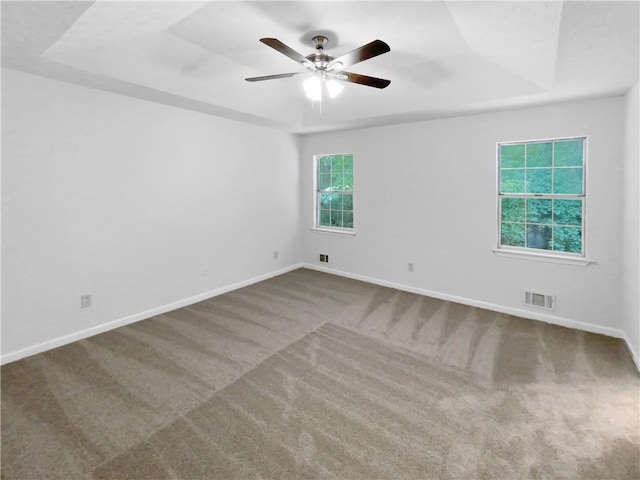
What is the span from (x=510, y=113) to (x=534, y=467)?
3.57m

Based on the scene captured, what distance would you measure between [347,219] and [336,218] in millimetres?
242

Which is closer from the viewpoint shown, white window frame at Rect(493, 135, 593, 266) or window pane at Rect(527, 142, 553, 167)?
white window frame at Rect(493, 135, 593, 266)

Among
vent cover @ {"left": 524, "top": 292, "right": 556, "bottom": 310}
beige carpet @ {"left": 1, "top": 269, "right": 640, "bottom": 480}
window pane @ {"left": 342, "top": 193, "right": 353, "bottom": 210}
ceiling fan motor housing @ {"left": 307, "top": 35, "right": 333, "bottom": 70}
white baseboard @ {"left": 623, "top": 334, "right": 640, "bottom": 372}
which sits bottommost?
beige carpet @ {"left": 1, "top": 269, "right": 640, "bottom": 480}

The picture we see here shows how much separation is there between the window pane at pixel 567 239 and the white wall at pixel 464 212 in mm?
167

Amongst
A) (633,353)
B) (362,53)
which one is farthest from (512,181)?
(362,53)

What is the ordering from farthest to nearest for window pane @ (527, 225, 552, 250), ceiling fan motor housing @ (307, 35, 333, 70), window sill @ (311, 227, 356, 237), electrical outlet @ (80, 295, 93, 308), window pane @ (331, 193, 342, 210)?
window pane @ (331, 193, 342, 210) → window sill @ (311, 227, 356, 237) → window pane @ (527, 225, 552, 250) → electrical outlet @ (80, 295, 93, 308) → ceiling fan motor housing @ (307, 35, 333, 70)

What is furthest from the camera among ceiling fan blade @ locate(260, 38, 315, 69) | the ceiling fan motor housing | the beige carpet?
the ceiling fan motor housing

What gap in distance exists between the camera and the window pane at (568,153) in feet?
11.6

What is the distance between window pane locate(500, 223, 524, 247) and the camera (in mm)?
4000

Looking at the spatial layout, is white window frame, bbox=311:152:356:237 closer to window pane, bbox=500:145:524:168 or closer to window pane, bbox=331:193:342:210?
window pane, bbox=331:193:342:210

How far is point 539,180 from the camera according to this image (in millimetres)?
3795

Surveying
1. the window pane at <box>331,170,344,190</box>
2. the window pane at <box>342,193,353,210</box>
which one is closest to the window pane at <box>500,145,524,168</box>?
the window pane at <box>342,193,353,210</box>

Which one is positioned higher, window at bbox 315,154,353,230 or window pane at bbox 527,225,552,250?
window at bbox 315,154,353,230

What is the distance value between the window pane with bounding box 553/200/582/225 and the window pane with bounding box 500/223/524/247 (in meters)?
0.37
